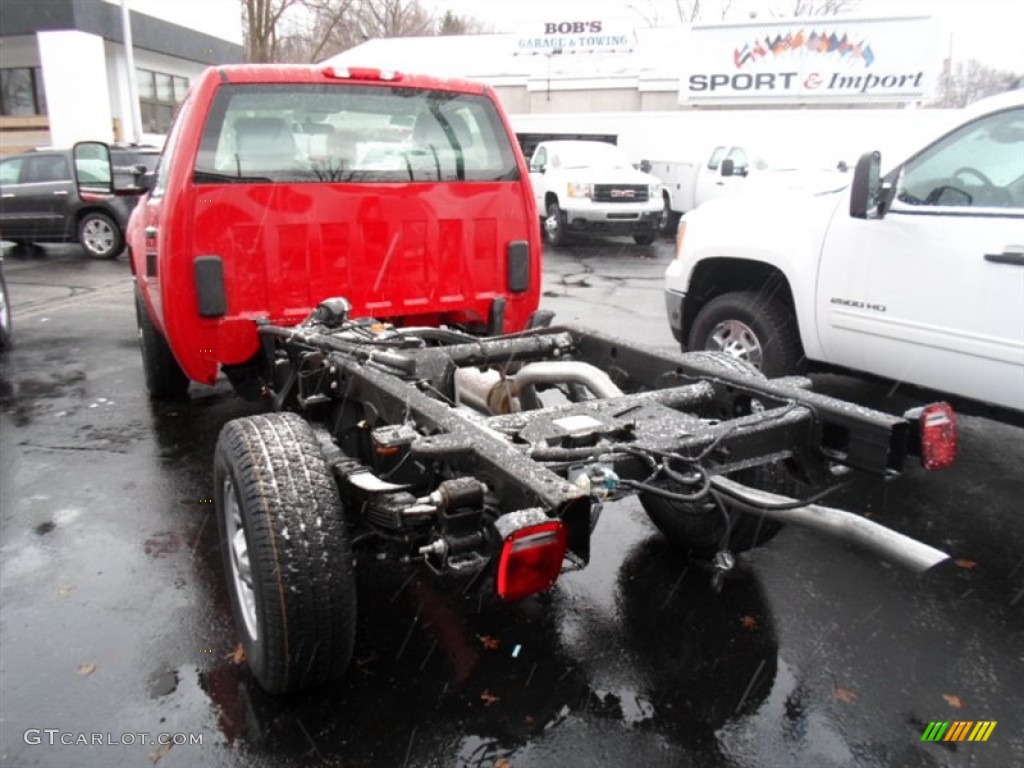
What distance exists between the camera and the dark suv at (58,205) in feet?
45.1

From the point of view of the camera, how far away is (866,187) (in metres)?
4.34

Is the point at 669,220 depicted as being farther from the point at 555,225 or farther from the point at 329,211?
the point at 329,211

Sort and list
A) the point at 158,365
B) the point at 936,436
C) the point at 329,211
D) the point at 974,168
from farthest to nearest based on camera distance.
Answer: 1. the point at 158,365
2. the point at 329,211
3. the point at 974,168
4. the point at 936,436

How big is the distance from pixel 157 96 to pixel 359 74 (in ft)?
82.5

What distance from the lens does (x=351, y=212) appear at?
4.44 metres

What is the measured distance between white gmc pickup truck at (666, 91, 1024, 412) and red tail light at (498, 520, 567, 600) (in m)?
3.05

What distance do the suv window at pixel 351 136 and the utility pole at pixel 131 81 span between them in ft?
67.8

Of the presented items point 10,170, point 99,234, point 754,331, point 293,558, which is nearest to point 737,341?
point 754,331

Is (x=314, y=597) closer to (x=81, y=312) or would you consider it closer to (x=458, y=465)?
(x=458, y=465)

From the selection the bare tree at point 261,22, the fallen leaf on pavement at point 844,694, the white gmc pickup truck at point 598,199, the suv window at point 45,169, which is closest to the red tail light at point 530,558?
the fallen leaf on pavement at point 844,694

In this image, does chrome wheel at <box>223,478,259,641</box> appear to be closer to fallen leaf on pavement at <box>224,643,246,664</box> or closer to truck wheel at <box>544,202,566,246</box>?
fallen leaf on pavement at <box>224,643,246,664</box>

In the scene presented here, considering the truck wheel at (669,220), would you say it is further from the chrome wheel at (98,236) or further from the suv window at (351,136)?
the suv window at (351,136)

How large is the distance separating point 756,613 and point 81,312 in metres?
8.79

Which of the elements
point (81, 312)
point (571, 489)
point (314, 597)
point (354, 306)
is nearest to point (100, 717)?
point (314, 597)
